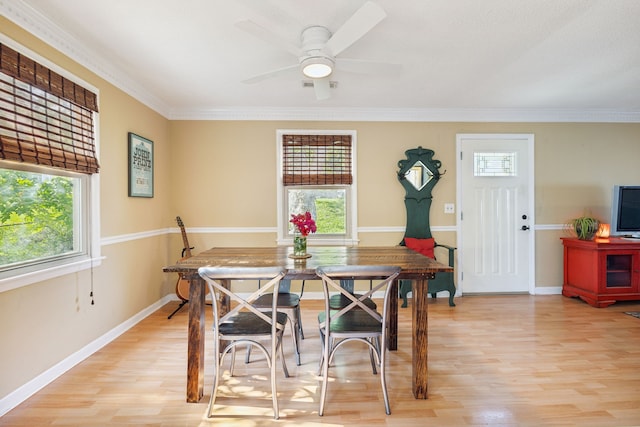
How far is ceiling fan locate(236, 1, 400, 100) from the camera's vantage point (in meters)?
1.81

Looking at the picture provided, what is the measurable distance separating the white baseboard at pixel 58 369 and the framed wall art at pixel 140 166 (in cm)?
126

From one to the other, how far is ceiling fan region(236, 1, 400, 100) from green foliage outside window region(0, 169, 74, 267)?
158 centimetres

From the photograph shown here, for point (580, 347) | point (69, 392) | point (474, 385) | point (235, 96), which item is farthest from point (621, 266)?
point (69, 392)


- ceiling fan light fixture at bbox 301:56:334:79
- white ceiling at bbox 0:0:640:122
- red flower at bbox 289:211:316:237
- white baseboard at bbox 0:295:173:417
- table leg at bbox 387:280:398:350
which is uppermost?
white ceiling at bbox 0:0:640:122

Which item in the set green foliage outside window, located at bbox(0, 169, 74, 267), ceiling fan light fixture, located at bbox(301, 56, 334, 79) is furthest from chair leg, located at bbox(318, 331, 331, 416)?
green foliage outside window, located at bbox(0, 169, 74, 267)

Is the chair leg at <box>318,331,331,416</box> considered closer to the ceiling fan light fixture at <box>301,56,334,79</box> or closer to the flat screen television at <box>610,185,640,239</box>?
the ceiling fan light fixture at <box>301,56,334,79</box>

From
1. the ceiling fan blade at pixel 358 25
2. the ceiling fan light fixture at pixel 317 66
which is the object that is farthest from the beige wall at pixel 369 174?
the ceiling fan blade at pixel 358 25

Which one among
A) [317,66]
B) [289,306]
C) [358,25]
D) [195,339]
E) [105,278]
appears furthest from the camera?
[105,278]

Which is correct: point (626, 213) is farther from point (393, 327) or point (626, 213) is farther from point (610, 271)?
point (393, 327)

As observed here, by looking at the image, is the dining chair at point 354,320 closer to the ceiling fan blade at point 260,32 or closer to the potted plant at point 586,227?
the ceiling fan blade at point 260,32

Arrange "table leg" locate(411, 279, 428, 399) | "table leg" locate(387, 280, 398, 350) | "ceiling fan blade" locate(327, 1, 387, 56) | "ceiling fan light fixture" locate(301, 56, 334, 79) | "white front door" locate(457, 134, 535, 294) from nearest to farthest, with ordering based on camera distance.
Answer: "ceiling fan blade" locate(327, 1, 387, 56) → "table leg" locate(411, 279, 428, 399) → "ceiling fan light fixture" locate(301, 56, 334, 79) → "table leg" locate(387, 280, 398, 350) → "white front door" locate(457, 134, 535, 294)

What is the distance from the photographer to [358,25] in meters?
1.85

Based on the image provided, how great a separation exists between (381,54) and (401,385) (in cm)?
243

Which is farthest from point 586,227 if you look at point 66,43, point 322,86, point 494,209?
point 66,43
